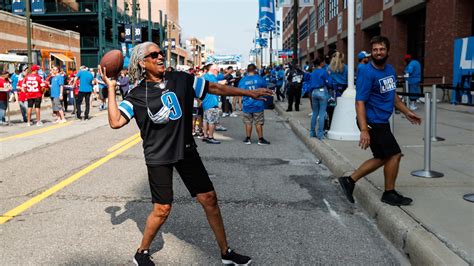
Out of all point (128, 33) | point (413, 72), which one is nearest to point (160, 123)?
point (413, 72)

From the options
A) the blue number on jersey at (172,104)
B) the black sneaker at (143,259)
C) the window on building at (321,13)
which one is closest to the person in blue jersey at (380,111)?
the blue number on jersey at (172,104)

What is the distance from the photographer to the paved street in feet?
13.6

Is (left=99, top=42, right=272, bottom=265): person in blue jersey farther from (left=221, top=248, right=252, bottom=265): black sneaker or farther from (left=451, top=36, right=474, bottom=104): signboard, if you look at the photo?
(left=451, top=36, right=474, bottom=104): signboard

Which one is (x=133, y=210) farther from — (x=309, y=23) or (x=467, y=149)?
(x=309, y=23)

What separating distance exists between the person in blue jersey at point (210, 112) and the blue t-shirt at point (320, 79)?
2.23 m

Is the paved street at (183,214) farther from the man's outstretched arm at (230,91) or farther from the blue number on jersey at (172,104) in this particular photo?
the man's outstretched arm at (230,91)

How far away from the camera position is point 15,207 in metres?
5.64

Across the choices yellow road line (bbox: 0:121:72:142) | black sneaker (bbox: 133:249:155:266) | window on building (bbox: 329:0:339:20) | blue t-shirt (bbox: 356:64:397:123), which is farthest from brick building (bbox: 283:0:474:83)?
black sneaker (bbox: 133:249:155:266)

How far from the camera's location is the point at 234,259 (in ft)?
12.5

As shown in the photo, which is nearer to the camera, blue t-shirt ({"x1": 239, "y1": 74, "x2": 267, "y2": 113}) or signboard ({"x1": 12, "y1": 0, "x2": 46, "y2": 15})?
blue t-shirt ({"x1": 239, "y1": 74, "x2": 267, "y2": 113})

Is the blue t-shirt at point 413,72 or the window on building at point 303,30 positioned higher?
the window on building at point 303,30

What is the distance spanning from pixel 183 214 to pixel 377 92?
2.55 meters

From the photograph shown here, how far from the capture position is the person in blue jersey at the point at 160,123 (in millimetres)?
3584

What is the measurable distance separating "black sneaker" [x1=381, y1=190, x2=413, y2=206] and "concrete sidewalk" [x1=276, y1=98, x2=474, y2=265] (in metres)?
0.08
